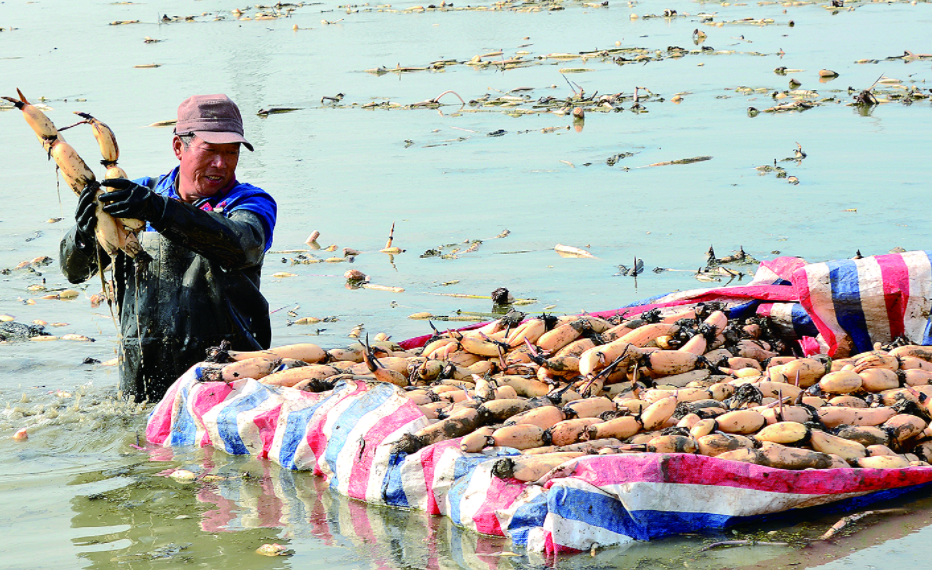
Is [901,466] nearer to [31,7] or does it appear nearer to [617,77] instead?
[617,77]

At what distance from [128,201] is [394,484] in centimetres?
145

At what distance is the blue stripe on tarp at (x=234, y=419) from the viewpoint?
4246 mm

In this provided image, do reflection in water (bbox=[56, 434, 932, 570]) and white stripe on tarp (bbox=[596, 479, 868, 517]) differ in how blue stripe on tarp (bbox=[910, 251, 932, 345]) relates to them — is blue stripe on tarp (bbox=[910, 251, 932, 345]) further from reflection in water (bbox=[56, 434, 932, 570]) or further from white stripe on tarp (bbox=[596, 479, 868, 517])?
white stripe on tarp (bbox=[596, 479, 868, 517])

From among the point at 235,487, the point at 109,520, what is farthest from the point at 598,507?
the point at 109,520

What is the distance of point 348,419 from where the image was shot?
392 centimetres

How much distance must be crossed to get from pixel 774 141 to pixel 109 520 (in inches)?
325

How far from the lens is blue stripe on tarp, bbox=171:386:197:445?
4.40 m

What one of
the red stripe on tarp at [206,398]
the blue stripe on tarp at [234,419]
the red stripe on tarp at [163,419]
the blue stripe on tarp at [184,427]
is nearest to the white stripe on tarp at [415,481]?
the blue stripe on tarp at [234,419]

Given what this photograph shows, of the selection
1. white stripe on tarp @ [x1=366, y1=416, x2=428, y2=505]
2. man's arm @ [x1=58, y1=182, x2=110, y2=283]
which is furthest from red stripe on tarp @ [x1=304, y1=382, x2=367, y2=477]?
man's arm @ [x1=58, y1=182, x2=110, y2=283]

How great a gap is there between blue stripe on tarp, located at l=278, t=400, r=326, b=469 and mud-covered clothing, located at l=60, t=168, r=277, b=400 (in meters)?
0.73

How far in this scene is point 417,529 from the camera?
11.4ft

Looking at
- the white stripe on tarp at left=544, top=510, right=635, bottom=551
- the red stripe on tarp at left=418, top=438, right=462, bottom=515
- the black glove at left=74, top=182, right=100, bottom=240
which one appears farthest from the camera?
the black glove at left=74, top=182, right=100, bottom=240

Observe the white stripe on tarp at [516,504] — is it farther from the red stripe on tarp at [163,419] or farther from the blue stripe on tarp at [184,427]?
the red stripe on tarp at [163,419]

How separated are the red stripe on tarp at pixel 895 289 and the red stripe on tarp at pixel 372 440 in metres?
2.27
